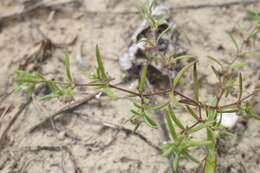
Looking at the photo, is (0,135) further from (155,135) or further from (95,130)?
(155,135)

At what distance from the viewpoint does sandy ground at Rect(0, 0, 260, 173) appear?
206cm

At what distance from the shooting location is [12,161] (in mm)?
2105

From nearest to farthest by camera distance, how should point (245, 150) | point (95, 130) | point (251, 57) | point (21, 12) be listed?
point (245, 150), point (95, 130), point (251, 57), point (21, 12)

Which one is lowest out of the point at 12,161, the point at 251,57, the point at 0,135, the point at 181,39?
the point at 12,161

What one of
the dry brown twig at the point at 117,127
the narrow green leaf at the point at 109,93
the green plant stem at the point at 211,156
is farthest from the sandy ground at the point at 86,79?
the narrow green leaf at the point at 109,93

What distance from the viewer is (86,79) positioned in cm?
245

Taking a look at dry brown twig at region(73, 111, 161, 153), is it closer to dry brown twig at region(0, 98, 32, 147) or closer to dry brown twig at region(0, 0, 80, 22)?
dry brown twig at region(0, 98, 32, 147)

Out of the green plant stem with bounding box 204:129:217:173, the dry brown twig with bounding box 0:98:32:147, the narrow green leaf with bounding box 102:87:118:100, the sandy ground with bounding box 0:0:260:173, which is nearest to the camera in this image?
the green plant stem with bounding box 204:129:217:173

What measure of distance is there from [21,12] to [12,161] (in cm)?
120

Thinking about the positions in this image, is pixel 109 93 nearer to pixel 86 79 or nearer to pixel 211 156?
pixel 211 156

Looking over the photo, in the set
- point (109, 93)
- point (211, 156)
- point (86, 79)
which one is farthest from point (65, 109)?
point (211, 156)

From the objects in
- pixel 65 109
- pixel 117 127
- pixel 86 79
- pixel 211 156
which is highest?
pixel 86 79

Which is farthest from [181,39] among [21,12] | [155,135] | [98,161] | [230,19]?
[21,12]

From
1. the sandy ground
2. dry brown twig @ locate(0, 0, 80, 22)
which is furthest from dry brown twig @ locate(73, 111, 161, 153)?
dry brown twig @ locate(0, 0, 80, 22)
